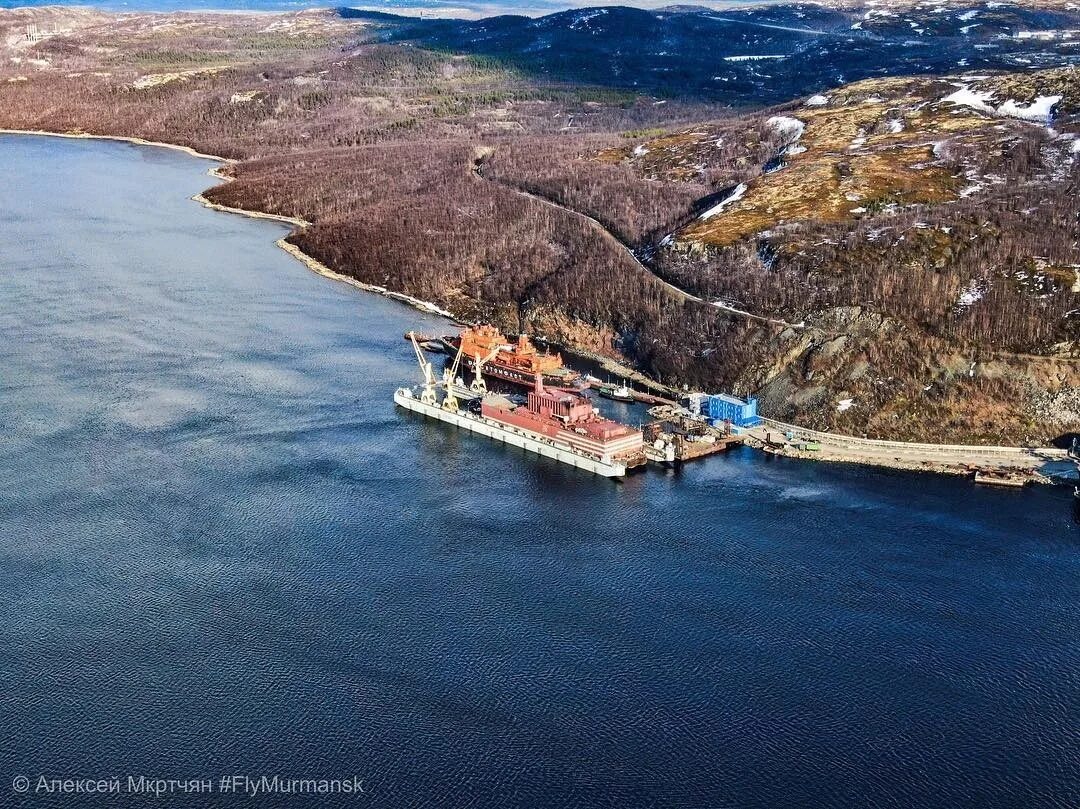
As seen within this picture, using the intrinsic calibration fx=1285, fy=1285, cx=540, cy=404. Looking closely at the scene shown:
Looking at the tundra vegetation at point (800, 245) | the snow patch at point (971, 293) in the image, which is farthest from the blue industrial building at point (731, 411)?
the snow patch at point (971, 293)

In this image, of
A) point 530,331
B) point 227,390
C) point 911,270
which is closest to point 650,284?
point 530,331

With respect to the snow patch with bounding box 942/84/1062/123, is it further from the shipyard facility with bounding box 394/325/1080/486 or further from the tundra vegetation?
the shipyard facility with bounding box 394/325/1080/486

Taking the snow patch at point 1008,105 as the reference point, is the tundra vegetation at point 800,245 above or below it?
below

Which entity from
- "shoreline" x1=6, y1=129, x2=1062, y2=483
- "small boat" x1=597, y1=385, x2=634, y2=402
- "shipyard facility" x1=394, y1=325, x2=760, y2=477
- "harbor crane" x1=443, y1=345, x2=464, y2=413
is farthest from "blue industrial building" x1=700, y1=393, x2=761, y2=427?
"harbor crane" x1=443, y1=345, x2=464, y2=413

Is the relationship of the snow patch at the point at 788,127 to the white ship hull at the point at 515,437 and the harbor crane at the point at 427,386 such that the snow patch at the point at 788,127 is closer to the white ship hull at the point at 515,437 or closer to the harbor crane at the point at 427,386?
the harbor crane at the point at 427,386

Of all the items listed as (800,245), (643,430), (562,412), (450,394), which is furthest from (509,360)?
(800,245)

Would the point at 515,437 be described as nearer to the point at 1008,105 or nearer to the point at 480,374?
the point at 480,374
